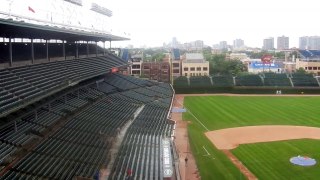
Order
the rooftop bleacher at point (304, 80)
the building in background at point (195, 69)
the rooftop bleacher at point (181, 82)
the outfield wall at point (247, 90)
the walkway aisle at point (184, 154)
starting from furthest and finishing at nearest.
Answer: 1. the building in background at point (195, 69)
2. the rooftop bleacher at point (181, 82)
3. the rooftop bleacher at point (304, 80)
4. the outfield wall at point (247, 90)
5. the walkway aisle at point (184, 154)

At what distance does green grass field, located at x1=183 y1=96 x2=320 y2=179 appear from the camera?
25.0m

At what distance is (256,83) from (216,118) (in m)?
28.4

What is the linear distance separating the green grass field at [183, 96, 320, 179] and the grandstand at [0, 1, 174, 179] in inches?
144

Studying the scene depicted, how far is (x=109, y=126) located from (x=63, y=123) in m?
3.78

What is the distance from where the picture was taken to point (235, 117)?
142 feet

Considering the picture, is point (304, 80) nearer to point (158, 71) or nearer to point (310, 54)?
point (158, 71)

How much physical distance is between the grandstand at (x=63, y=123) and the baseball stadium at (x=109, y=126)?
67 mm

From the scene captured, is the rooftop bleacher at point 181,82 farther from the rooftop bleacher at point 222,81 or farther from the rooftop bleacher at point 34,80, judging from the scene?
the rooftop bleacher at point 34,80

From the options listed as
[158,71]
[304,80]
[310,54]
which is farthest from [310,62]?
[158,71]

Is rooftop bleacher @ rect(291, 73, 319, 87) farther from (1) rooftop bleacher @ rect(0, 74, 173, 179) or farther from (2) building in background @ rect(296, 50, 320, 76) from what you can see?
(1) rooftop bleacher @ rect(0, 74, 173, 179)

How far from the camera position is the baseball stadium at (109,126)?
18156mm

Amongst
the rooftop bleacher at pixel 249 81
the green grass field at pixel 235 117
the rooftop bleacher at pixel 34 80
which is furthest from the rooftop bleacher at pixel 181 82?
the rooftop bleacher at pixel 34 80

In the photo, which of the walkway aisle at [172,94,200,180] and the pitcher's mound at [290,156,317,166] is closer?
the walkway aisle at [172,94,200,180]

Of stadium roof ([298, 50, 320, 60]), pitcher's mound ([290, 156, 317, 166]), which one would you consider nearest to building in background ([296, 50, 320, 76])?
stadium roof ([298, 50, 320, 60])
